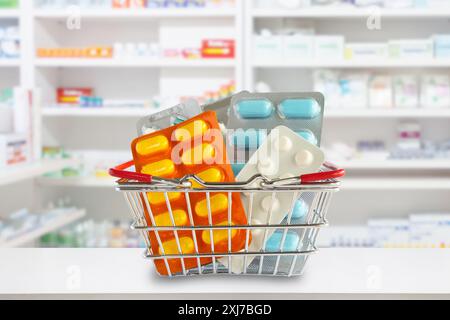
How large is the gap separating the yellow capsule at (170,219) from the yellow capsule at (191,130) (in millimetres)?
90

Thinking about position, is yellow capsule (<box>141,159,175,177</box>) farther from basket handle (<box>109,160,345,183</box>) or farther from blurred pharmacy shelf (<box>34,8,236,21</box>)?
blurred pharmacy shelf (<box>34,8,236,21</box>)

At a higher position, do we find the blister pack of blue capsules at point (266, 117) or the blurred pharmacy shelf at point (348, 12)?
the blurred pharmacy shelf at point (348, 12)

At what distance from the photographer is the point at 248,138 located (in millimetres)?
828

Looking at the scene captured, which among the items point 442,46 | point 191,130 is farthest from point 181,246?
point 442,46

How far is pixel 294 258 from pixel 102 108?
10.3 feet

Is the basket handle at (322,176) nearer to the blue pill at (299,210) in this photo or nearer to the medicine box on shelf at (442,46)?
the blue pill at (299,210)

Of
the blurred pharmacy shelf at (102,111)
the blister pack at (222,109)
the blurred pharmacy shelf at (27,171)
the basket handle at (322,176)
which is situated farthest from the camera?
the blurred pharmacy shelf at (102,111)

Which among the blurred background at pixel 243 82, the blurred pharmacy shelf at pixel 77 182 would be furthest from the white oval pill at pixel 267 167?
the blurred pharmacy shelf at pixel 77 182

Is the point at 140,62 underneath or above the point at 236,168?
above

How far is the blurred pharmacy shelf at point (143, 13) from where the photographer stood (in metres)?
3.67

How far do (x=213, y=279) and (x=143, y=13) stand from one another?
10.2ft

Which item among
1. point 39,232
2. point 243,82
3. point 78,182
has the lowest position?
point 39,232

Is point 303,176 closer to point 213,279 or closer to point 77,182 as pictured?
point 213,279

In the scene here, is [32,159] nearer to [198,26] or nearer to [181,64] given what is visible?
[181,64]
